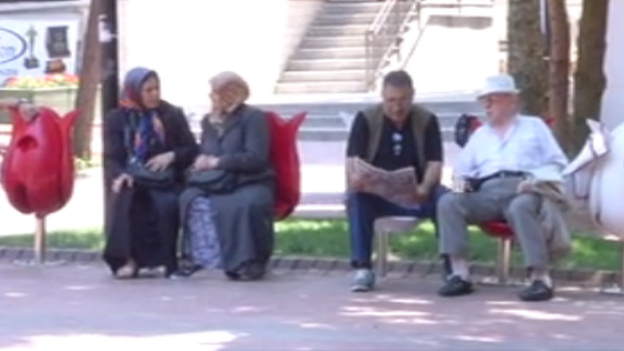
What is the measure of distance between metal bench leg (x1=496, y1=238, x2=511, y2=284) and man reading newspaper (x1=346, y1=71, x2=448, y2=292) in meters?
0.47

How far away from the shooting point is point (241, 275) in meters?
13.1

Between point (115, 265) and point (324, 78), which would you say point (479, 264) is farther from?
point (324, 78)

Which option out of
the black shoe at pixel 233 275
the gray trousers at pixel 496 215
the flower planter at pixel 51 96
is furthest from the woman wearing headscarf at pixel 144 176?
the flower planter at pixel 51 96

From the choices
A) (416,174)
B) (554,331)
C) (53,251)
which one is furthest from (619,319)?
(53,251)

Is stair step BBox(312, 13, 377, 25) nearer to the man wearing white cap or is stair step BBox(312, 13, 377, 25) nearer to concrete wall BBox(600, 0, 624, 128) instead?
concrete wall BBox(600, 0, 624, 128)

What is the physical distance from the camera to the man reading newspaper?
41.1 ft

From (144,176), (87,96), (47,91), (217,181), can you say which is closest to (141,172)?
(144,176)

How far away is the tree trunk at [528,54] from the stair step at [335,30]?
45.8 feet

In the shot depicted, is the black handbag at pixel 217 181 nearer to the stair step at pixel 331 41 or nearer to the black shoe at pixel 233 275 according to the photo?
the black shoe at pixel 233 275

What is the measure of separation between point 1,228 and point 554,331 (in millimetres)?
6991

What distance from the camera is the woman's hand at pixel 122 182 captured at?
13.2m

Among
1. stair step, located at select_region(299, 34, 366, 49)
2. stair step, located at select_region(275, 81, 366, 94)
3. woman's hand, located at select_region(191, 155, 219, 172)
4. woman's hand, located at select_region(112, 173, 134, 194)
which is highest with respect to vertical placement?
stair step, located at select_region(299, 34, 366, 49)

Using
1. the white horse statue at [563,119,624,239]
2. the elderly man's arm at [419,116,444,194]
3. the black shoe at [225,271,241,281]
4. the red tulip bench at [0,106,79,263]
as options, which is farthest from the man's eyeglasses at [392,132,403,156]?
the red tulip bench at [0,106,79,263]

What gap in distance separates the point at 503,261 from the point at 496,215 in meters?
0.63
